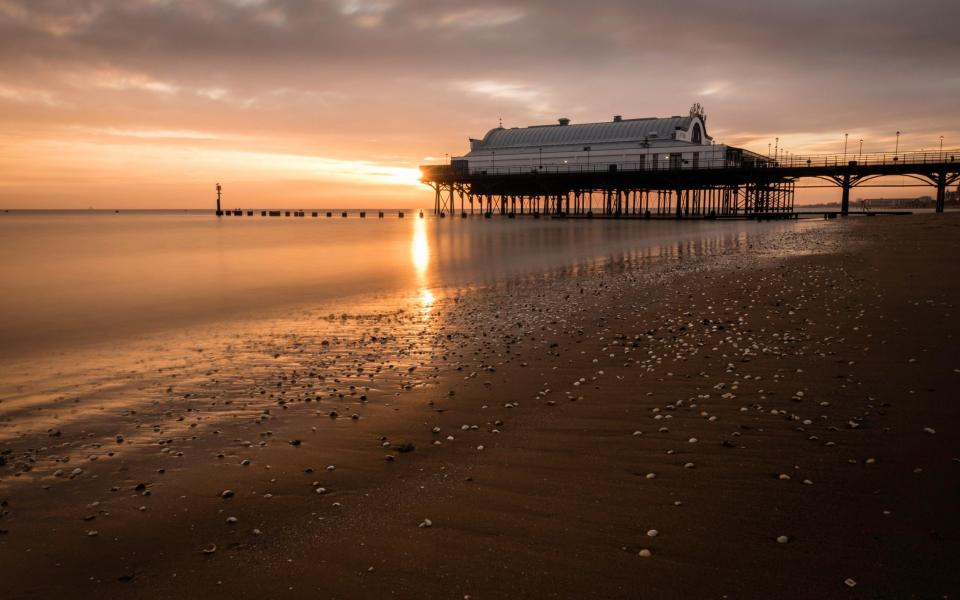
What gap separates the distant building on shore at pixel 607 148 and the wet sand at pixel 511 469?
65.0 metres

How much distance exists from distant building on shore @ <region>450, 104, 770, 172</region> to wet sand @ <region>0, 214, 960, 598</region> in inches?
2557

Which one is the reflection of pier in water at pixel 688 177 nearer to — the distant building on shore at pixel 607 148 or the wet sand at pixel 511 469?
the distant building on shore at pixel 607 148

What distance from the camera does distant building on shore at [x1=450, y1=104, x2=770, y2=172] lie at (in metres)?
72.1

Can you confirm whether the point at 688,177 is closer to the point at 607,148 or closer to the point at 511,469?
the point at 607,148

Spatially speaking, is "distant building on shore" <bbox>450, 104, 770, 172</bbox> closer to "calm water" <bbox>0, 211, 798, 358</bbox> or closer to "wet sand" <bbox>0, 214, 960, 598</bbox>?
"calm water" <bbox>0, 211, 798, 358</bbox>

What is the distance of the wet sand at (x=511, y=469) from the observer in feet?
13.7

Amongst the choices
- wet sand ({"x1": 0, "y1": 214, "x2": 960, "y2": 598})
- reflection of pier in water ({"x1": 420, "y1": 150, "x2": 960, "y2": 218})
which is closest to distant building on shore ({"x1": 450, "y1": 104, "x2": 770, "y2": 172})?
reflection of pier in water ({"x1": 420, "y1": 150, "x2": 960, "y2": 218})

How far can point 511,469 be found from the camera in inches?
226

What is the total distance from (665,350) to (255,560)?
694 centimetres

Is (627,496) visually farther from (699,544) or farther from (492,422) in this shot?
(492,422)

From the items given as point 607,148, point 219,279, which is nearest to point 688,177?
point 607,148

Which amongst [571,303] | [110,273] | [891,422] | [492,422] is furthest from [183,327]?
[110,273]

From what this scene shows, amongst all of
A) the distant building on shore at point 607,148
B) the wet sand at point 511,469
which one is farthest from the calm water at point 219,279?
the distant building on shore at point 607,148

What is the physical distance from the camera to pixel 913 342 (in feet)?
30.1
